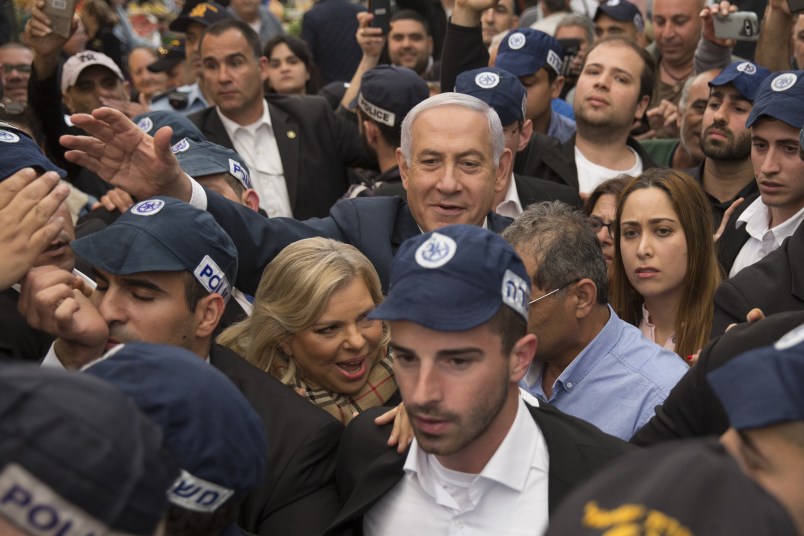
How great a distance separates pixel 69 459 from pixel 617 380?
2501 millimetres

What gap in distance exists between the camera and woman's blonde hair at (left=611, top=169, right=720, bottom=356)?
460cm

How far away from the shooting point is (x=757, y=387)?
2.03 metres

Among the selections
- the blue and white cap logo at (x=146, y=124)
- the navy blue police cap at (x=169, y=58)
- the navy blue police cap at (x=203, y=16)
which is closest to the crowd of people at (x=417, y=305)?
the blue and white cap logo at (x=146, y=124)

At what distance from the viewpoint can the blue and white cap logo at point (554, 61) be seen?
6.78 m

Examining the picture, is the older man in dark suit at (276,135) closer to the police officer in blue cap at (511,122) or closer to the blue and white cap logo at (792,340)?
the police officer in blue cap at (511,122)

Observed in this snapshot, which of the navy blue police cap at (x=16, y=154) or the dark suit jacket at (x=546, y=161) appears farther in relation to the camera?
the dark suit jacket at (x=546, y=161)

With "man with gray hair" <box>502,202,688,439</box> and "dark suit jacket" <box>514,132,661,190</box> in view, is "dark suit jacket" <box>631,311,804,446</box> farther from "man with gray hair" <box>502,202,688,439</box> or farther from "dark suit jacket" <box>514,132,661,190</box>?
"dark suit jacket" <box>514,132,661,190</box>

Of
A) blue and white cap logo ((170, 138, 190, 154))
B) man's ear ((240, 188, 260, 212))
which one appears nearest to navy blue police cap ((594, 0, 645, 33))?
man's ear ((240, 188, 260, 212))

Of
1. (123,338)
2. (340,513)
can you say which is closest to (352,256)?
(123,338)

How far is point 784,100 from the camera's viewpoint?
503 cm

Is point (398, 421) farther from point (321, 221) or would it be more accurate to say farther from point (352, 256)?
point (321, 221)

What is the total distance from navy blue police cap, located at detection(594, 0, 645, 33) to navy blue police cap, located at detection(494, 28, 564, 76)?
176 centimetres

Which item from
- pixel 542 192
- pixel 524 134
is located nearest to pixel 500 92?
pixel 524 134

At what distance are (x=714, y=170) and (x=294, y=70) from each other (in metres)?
3.90
